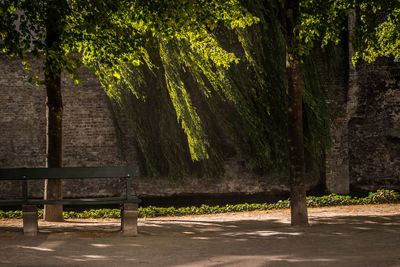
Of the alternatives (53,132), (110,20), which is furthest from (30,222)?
(110,20)

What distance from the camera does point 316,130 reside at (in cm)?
1084

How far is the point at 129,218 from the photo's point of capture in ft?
18.0

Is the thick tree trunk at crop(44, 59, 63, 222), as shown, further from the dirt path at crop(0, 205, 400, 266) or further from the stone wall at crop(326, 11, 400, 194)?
the stone wall at crop(326, 11, 400, 194)

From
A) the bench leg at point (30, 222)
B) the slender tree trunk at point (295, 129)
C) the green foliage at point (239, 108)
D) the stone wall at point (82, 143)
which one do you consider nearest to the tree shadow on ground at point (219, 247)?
the bench leg at point (30, 222)

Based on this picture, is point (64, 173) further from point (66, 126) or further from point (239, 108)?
point (66, 126)

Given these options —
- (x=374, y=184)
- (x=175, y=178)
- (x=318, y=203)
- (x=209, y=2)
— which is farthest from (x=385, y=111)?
(x=209, y=2)

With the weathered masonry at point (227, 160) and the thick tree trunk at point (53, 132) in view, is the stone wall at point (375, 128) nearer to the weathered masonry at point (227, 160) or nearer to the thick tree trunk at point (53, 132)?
the weathered masonry at point (227, 160)

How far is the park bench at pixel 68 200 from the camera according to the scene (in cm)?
547

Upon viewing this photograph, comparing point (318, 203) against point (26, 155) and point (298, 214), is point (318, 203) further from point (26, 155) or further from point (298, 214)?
point (26, 155)

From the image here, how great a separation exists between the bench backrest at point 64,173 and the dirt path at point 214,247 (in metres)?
0.73

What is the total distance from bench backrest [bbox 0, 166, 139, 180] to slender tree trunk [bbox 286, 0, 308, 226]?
2352 millimetres

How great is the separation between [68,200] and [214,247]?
210cm

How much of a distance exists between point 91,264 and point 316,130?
815 centimetres

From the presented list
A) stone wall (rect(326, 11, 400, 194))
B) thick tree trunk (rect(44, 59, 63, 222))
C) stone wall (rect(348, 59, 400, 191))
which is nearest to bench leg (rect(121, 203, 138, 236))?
thick tree trunk (rect(44, 59, 63, 222))
